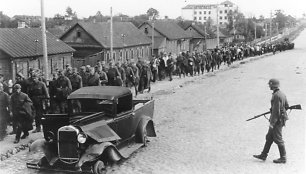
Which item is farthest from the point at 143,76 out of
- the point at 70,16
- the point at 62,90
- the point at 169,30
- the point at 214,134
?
the point at 70,16

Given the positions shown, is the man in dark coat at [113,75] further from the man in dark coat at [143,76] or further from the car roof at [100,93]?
the car roof at [100,93]

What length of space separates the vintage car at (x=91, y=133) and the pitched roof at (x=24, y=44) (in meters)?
24.0

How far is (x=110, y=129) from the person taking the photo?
941cm

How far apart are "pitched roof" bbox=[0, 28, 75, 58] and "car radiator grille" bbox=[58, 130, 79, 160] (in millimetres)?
25140

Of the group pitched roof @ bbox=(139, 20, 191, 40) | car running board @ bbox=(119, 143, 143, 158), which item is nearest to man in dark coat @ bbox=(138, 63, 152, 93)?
car running board @ bbox=(119, 143, 143, 158)

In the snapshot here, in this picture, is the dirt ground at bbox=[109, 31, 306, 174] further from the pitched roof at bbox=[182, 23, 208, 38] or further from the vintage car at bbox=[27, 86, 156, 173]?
the pitched roof at bbox=[182, 23, 208, 38]

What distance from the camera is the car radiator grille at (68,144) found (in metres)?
8.62

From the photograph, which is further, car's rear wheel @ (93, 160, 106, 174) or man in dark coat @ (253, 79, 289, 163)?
man in dark coat @ (253, 79, 289, 163)

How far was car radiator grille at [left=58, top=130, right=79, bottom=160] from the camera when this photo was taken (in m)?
8.62

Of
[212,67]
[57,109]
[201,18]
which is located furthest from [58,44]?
[201,18]

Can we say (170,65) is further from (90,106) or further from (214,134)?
(90,106)

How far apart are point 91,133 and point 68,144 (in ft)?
1.68

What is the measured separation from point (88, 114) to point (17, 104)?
2.78 meters

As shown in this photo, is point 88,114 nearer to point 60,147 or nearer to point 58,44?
point 60,147
